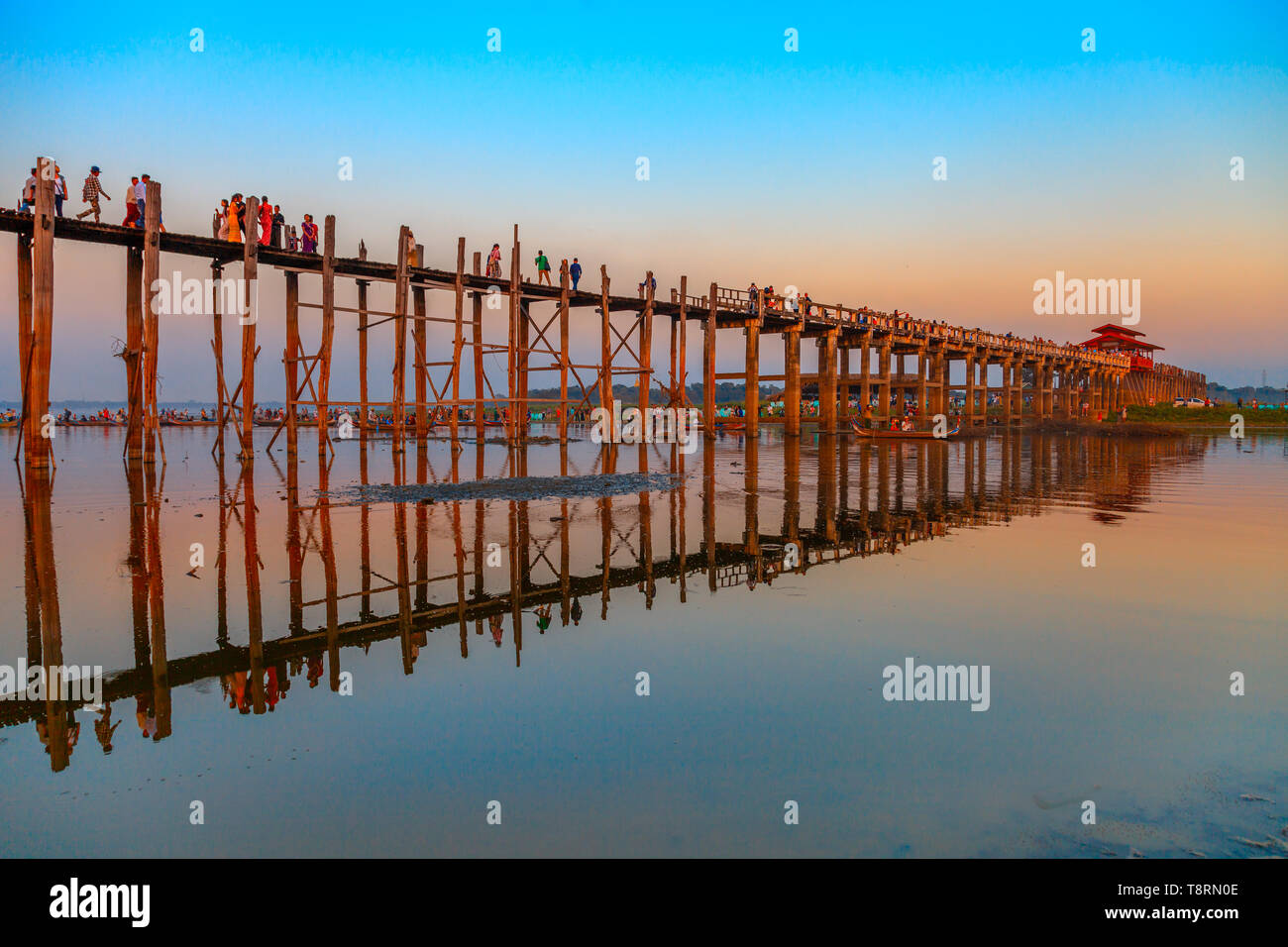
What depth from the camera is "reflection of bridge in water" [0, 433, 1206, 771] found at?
5.82 m

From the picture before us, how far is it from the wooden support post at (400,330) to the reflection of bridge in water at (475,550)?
3544 millimetres

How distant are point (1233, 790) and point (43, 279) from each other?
21.9 metres

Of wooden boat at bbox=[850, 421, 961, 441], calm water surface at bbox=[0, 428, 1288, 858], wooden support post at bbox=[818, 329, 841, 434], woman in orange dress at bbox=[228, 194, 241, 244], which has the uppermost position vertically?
woman in orange dress at bbox=[228, 194, 241, 244]

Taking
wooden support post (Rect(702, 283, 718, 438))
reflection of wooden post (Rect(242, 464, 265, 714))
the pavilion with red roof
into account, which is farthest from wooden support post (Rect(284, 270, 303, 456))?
the pavilion with red roof

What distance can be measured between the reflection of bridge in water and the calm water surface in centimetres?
6

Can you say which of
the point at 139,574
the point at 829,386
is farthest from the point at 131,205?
the point at 829,386

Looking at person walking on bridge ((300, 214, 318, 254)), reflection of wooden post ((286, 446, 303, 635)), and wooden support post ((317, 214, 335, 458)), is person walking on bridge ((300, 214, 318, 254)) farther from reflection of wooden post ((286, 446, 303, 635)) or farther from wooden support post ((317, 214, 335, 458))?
reflection of wooden post ((286, 446, 303, 635))

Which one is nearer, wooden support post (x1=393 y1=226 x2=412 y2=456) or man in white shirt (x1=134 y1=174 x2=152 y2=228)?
man in white shirt (x1=134 y1=174 x2=152 y2=228)

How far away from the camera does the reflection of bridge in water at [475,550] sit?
582 centimetres

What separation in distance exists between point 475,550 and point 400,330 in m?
16.6
